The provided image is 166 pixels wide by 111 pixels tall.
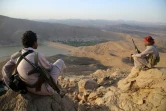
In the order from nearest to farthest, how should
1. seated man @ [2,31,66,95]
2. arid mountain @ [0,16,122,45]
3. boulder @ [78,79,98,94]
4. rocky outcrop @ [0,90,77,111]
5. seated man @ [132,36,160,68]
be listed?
1. seated man @ [2,31,66,95]
2. rocky outcrop @ [0,90,77,111]
3. seated man @ [132,36,160,68]
4. boulder @ [78,79,98,94]
5. arid mountain @ [0,16,122,45]

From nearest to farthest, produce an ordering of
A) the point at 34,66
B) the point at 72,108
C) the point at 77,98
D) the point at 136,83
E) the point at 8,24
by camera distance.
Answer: the point at 34,66
the point at 72,108
the point at 136,83
the point at 77,98
the point at 8,24

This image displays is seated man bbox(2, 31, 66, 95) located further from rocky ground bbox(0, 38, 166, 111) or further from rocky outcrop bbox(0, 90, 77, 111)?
rocky ground bbox(0, 38, 166, 111)

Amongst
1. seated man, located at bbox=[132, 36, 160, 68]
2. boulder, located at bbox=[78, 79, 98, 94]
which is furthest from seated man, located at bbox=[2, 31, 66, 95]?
boulder, located at bbox=[78, 79, 98, 94]

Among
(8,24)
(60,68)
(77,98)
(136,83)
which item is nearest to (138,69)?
(136,83)

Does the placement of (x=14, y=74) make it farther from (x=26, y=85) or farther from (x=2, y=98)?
(x=2, y=98)

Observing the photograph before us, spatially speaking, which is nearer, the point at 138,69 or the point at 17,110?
the point at 17,110

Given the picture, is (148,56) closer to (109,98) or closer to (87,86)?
(109,98)

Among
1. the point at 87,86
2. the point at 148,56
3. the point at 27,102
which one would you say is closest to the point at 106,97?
the point at 87,86
